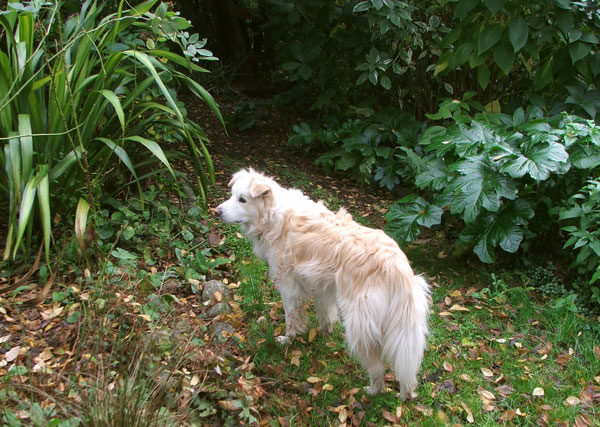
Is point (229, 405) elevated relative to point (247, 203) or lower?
lower

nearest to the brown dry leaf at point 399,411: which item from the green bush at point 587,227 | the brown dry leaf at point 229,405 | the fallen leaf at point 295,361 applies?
the fallen leaf at point 295,361

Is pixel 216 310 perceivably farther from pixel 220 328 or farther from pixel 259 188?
pixel 259 188

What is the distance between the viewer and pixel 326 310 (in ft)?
11.4

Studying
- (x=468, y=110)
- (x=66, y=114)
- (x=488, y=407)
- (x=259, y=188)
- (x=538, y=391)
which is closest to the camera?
(x=488, y=407)

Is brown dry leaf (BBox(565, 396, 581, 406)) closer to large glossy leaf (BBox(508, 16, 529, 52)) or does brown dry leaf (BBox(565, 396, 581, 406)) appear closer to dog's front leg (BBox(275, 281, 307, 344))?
dog's front leg (BBox(275, 281, 307, 344))

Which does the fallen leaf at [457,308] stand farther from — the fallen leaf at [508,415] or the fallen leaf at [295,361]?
the fallen leaf at [295,361]

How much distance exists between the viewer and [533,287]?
409 cm

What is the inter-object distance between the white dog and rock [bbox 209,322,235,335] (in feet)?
1.29

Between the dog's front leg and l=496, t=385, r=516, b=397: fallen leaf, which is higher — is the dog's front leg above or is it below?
above

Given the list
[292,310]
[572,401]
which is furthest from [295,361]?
[572,401]

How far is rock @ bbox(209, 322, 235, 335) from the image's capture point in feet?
10.9

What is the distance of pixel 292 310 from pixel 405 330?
0.97 m

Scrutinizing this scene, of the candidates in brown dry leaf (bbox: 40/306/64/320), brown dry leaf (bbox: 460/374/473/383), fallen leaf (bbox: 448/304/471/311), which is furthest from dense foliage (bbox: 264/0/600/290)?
brown dry leaf (bbox: 40/306/64/320)

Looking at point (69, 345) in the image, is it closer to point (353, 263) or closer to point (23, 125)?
point (23, 125)
